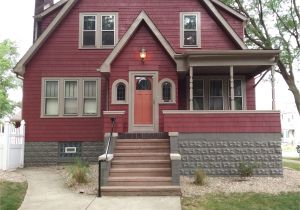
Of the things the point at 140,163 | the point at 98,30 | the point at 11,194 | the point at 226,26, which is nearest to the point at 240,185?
the point at 140,163

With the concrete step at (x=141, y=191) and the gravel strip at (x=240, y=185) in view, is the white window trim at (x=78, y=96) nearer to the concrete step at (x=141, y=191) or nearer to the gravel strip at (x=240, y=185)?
the gravel strip at (x=240, y=185)

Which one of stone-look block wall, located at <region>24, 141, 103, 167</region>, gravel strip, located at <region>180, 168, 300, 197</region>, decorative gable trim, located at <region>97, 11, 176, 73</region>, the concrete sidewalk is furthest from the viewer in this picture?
stone-look block wall, located at <region>24, 141, 103, 167</region>

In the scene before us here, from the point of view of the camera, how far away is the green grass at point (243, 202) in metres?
8.85

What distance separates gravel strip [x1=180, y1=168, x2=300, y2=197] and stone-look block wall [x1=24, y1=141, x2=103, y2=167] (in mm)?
5333

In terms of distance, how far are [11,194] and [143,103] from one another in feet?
21.5

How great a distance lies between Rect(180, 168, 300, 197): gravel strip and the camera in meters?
10.4

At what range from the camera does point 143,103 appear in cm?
1470

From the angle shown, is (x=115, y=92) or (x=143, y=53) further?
(x=115, y=92)

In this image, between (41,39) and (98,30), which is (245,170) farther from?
(41,39)

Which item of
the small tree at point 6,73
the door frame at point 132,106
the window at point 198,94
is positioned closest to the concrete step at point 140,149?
the door frame at point 132,106

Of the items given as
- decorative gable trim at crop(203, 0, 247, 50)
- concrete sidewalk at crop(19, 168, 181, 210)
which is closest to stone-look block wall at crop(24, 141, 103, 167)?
concrete sidewalk at crop(19, 168, 181, 210)

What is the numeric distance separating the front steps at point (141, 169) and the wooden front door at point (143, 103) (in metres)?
1.83

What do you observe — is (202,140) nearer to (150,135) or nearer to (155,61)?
(150,135)

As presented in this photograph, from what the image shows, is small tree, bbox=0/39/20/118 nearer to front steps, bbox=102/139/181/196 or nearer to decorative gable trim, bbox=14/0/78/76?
decorative gable trim, bbox=14/0/78/76
